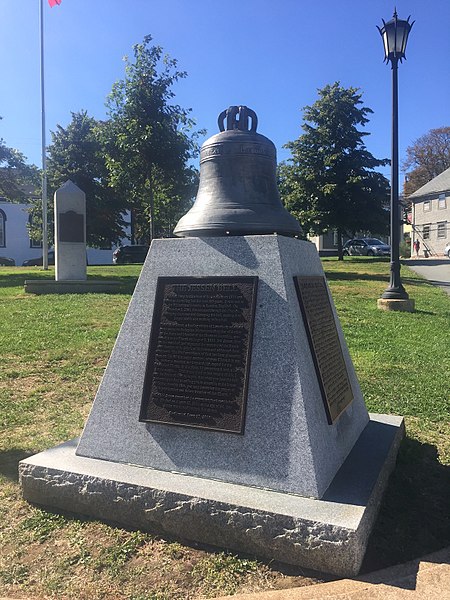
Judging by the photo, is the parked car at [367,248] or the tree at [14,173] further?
the parked car at [367,248]

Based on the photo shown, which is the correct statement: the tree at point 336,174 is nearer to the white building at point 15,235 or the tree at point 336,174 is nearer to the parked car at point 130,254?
the parked car at point 130,254

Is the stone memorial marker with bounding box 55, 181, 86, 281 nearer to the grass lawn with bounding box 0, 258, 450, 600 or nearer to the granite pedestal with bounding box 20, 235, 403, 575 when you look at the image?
the grass lawn with bounding box 0, 258, 450, 600

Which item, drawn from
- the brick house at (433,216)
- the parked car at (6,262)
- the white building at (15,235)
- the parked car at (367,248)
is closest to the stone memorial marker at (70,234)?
the parked car at (6,262)

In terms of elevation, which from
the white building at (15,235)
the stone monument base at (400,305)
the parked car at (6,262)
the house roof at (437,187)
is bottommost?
the stone monument base at (400,305)

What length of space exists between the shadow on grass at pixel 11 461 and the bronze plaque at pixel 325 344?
6.88ft

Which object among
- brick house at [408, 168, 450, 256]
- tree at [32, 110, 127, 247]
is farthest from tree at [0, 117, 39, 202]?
brick house at [408, 168, 450, 256]

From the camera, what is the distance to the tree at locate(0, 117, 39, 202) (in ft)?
82.7

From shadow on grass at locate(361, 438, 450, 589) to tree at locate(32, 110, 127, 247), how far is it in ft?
106

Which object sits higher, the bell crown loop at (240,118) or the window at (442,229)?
the window at (442,229)

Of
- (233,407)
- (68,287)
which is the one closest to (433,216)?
(68,287)

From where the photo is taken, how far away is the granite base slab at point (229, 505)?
7.88 feet

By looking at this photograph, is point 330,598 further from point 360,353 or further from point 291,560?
point 360,353

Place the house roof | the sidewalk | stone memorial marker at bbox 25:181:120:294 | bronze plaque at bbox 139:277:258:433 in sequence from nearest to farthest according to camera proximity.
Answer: the sidewalk < bronze plaque at bbox 139:277:258:433 < stone memorial marker at bbox 25:181:120:294 < the house roof

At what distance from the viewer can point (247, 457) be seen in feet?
9.34
